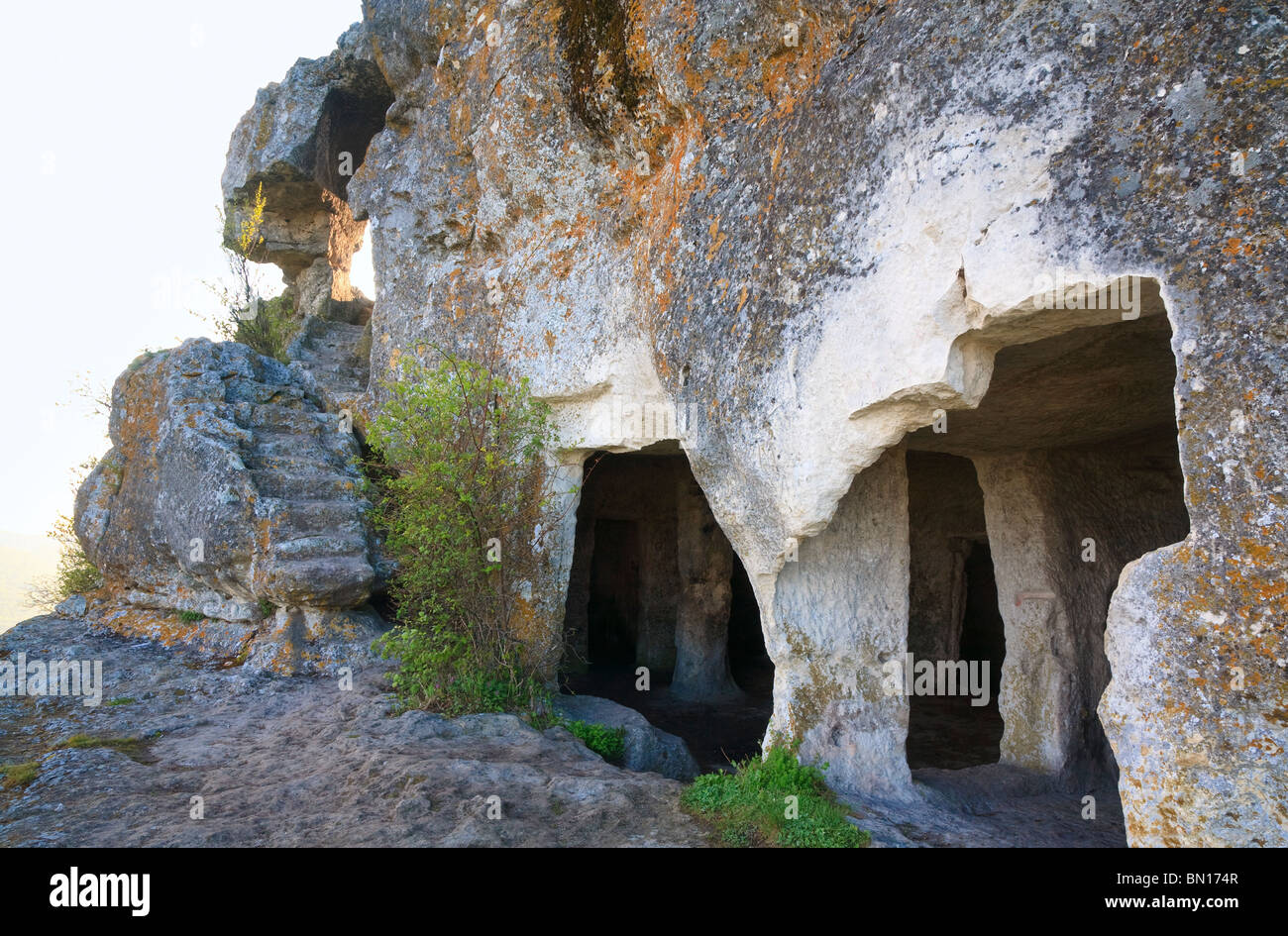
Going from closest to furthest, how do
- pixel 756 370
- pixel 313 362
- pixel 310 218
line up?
1. pixel 756 370
2. pixel 313 362
3. pixel 310 218

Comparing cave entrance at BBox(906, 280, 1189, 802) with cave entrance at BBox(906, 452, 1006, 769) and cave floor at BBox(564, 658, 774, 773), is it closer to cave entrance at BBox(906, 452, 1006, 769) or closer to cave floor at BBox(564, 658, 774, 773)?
cave entrance at BBox(906, 452, 1006, 769)

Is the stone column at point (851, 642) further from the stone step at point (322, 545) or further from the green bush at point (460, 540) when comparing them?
the stone step at point (322, 545)

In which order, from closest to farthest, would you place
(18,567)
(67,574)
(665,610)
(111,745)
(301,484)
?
(111,745)
(301,484)
(67,574)
(665,610)
(18,567)

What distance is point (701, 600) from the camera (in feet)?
35.8

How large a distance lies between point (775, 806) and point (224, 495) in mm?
5322

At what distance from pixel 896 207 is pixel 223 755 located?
496 centimetres

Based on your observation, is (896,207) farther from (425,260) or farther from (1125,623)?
(425,260)

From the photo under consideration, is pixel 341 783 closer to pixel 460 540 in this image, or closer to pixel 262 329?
pixel 460 540

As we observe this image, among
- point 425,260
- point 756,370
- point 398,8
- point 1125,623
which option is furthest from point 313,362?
point 1125,623

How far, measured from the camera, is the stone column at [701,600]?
10.8m

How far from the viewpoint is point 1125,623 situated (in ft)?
10.9

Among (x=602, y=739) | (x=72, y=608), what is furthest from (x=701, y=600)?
(x=72, y=608)

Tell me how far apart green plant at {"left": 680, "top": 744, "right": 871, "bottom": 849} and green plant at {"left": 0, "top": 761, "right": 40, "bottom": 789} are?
11.5 ft

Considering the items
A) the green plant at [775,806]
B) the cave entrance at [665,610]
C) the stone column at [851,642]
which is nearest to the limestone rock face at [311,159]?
the cave entrance at [665,610]
